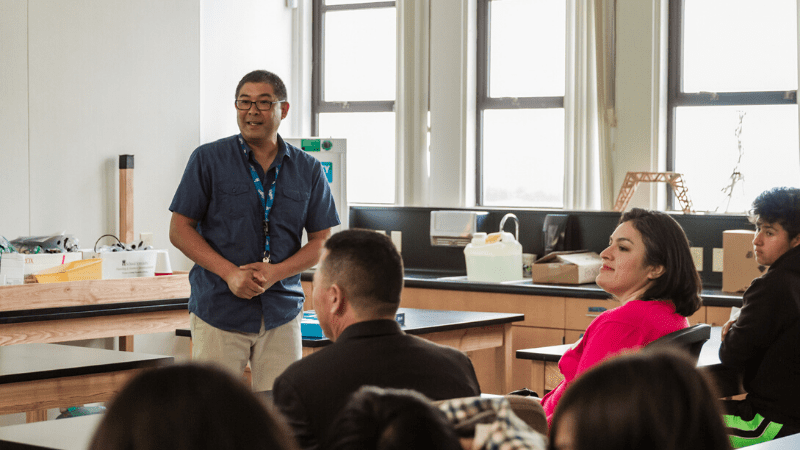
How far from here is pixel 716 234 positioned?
4.66 m

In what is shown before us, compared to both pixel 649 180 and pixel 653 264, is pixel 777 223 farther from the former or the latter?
pixel 649 180

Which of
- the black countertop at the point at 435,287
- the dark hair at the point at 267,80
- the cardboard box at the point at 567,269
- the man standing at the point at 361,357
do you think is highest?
the dark hair at the point at 267,80

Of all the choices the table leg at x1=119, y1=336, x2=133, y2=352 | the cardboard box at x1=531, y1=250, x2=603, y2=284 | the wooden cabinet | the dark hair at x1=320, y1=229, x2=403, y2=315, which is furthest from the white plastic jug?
the dark hair at x1=320, y1=229, x2=403, y2=315

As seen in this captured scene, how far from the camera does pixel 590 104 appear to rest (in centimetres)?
521

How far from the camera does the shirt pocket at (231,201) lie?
8.87 ft

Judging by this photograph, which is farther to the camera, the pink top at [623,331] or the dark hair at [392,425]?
the pink top at [623,331]

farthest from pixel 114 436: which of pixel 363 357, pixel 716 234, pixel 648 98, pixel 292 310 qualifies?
pixel 648 98

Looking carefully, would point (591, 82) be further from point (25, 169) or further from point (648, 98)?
point (25, 169)

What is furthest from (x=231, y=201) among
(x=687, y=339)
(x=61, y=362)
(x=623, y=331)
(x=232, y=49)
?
(x=232, y=49)

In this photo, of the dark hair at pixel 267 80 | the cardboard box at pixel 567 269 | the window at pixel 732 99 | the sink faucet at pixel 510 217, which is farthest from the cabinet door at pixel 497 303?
the dark hair at pixel 267 80

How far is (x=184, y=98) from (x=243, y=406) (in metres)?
4.82

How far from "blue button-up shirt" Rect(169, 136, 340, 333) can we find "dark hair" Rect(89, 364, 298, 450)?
6.54ft

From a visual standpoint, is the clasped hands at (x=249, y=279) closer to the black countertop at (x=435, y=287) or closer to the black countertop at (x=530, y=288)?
the black countertop at (x=435, y=287)

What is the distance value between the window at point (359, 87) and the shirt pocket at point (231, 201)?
3413 mm
